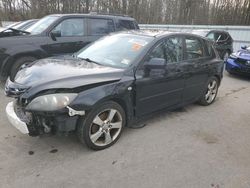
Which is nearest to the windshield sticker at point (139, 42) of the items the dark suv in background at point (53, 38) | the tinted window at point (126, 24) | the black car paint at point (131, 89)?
the black car paint at point (131, 89)

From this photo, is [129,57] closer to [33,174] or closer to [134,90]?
[134,90]

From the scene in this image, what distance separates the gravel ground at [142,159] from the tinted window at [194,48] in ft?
4.10

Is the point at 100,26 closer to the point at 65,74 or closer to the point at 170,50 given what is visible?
the point at 170,50

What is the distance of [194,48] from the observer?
196 inches

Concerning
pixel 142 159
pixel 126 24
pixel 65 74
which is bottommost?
pixel 142 159

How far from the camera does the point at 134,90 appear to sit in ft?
12.3

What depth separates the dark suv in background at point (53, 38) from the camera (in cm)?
596

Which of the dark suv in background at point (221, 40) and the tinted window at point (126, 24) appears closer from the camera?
the tinted window at point (126, 24)

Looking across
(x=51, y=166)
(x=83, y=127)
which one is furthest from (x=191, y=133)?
(x=51, y=166)

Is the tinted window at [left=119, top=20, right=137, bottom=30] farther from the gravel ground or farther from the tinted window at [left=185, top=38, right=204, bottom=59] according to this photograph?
the gravel ground

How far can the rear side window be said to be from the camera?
4.73 meters

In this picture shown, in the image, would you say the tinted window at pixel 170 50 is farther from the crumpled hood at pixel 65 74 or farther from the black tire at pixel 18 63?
the black tire at pixel 18 63

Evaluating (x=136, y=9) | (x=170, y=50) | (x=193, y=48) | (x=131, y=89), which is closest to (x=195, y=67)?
(x=193, y=48)

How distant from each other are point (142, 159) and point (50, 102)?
4.48ft
